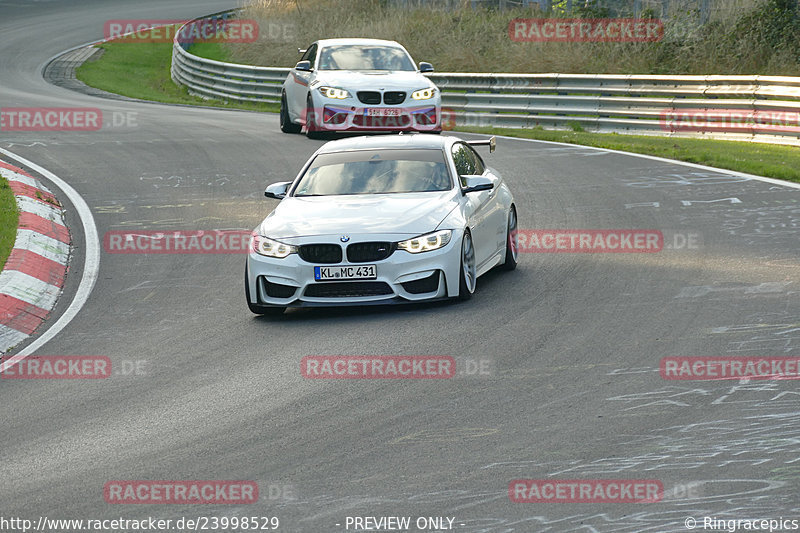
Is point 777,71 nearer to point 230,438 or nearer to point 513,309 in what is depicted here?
point 513,309

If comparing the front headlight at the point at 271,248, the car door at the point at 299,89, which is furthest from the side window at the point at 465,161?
the car door at the point at 299,89

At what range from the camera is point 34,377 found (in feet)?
30.2

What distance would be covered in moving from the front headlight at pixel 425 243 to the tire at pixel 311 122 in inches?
462

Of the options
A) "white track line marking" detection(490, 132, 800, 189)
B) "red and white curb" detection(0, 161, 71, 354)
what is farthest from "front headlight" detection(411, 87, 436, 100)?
"red and white curb" detection(0, 161, 71, 354)

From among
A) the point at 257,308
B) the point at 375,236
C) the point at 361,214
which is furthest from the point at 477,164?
the point at 257,308

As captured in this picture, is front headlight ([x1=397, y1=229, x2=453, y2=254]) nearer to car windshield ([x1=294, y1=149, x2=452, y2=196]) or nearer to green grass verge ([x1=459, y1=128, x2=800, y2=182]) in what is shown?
car windshield ([x1=294, y1=149, x2=452, y2=196])

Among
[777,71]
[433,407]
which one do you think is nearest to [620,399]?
[433,407]

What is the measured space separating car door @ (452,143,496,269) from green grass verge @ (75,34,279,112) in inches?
774

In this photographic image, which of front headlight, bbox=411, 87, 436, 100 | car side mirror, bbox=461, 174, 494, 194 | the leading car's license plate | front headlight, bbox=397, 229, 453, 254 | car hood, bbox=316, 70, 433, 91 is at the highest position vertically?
car side mirror, bbox=461, 174, 494, 194

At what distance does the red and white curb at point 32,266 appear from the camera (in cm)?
1095

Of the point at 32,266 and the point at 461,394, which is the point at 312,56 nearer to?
the point at 32,266

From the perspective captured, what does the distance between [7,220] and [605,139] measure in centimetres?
1241

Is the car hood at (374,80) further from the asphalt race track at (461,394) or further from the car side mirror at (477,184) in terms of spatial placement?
the car side mirror at (477,184)

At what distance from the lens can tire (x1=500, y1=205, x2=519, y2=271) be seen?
12594mm
